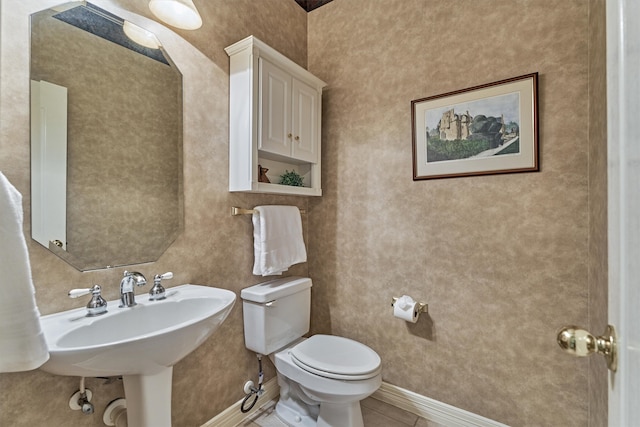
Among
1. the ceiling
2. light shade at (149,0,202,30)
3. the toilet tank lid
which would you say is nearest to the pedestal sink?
the toilet tank lid

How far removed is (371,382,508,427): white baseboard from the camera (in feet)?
5.06

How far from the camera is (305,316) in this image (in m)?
1.84

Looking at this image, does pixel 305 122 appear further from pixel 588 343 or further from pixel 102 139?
pixel 588 343

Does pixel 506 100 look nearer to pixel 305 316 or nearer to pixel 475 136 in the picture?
pixel 475 136

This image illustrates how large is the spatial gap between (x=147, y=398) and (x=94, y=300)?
397 millimetres

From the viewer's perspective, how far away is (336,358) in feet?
4.98

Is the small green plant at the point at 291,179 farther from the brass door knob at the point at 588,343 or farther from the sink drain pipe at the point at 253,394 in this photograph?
the brass door knob at the point at 588,343

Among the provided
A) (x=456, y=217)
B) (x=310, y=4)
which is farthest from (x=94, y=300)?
(x=310, y=4)

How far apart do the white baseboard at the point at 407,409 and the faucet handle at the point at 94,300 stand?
87cm

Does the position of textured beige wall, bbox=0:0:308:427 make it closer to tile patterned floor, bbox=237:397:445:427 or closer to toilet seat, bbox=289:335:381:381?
tile patterned floor, bbox=237:397:445:427

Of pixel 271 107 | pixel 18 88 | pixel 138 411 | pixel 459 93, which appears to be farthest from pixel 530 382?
pixel 18 88

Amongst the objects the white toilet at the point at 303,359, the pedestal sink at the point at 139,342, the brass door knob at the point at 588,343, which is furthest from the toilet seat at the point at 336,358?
the brass door knob at the point at 588,343

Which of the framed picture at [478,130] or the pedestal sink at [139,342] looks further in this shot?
the framed picture at [478,130]

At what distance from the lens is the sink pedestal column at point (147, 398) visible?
1.01 m
